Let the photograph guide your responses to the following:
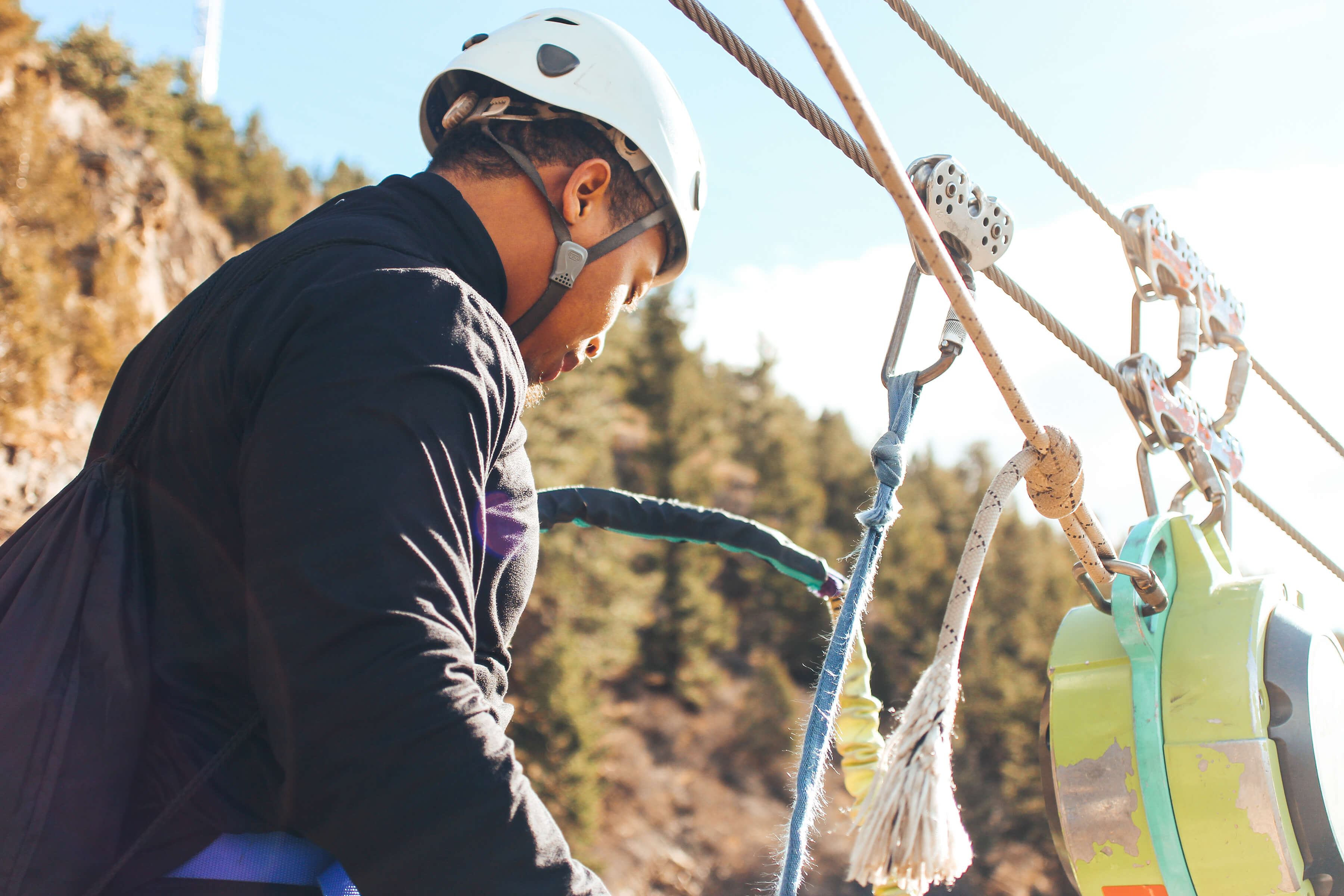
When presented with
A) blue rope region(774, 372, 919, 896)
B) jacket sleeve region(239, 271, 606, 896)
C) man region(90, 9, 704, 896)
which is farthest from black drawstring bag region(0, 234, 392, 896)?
blue rope region(774, 372, 919, 896)

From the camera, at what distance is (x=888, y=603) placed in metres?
29.7

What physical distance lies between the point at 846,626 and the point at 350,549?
785 millimetres

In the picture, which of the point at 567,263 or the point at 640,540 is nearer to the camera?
the point at 567,263

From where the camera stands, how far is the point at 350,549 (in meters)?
0.92

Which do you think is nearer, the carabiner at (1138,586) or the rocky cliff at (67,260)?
the carabiner at (1138,586)

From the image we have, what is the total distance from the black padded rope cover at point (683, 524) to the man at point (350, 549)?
89cm

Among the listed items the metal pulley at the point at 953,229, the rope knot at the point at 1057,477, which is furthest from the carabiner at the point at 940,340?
the rope knot at the point at 1057,477

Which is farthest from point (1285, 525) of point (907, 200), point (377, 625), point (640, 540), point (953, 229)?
point (640, 540)

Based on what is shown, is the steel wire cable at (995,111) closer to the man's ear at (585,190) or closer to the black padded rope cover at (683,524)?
the man's ear at (585,190)

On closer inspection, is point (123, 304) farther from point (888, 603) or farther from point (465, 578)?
point (888, 603)

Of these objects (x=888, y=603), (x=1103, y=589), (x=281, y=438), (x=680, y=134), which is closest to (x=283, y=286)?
(x=281, y=438)

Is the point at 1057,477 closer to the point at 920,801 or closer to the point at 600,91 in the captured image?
the point at 920,801

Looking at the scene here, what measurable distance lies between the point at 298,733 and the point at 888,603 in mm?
30095

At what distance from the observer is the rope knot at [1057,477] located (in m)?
1.63
